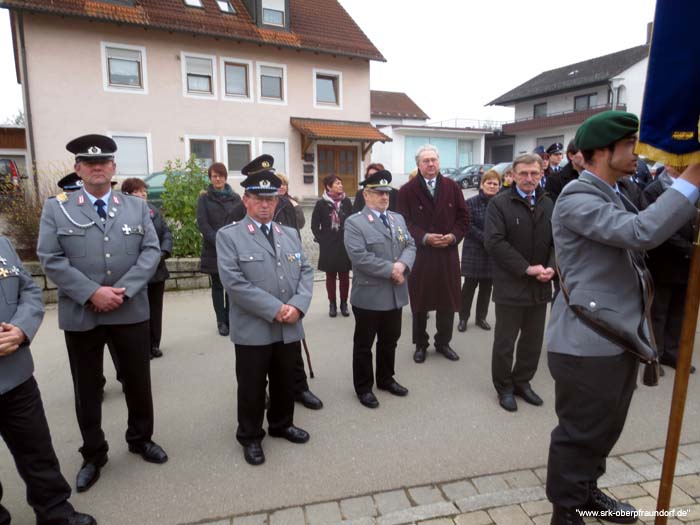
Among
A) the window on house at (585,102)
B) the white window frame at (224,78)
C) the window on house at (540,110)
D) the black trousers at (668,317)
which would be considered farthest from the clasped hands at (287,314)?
the window on house at (540,110)

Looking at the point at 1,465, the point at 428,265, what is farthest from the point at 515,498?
the point at 1,465

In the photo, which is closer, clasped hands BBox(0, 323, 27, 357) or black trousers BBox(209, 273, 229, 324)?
clasped hands BBox(0, 323, 27, 357)

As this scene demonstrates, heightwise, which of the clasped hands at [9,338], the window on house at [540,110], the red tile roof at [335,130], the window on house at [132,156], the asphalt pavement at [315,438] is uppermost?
the window on house at [540,110]

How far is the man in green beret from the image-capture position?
7.37 feet

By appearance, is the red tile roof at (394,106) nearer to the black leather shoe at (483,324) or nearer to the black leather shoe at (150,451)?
the black leather shoe at (483,324)

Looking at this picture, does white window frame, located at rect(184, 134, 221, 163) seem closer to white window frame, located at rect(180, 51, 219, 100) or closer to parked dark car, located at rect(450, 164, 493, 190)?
white window frame, located at rect(180, 51, 219, 100)

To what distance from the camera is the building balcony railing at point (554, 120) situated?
31.6 metres

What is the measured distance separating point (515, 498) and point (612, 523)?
49 centimetres

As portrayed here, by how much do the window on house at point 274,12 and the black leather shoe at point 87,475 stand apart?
852 inches

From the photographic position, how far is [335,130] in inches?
877

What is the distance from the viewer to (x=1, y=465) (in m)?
3.24

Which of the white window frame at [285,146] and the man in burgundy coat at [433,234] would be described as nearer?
the man in burgundy coat at [433,234]

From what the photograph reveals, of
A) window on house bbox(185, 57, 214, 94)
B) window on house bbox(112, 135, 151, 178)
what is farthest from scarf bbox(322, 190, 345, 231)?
window on house bbox(185, 57, 214, 94)

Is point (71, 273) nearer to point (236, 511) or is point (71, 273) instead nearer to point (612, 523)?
point (236, 511)
